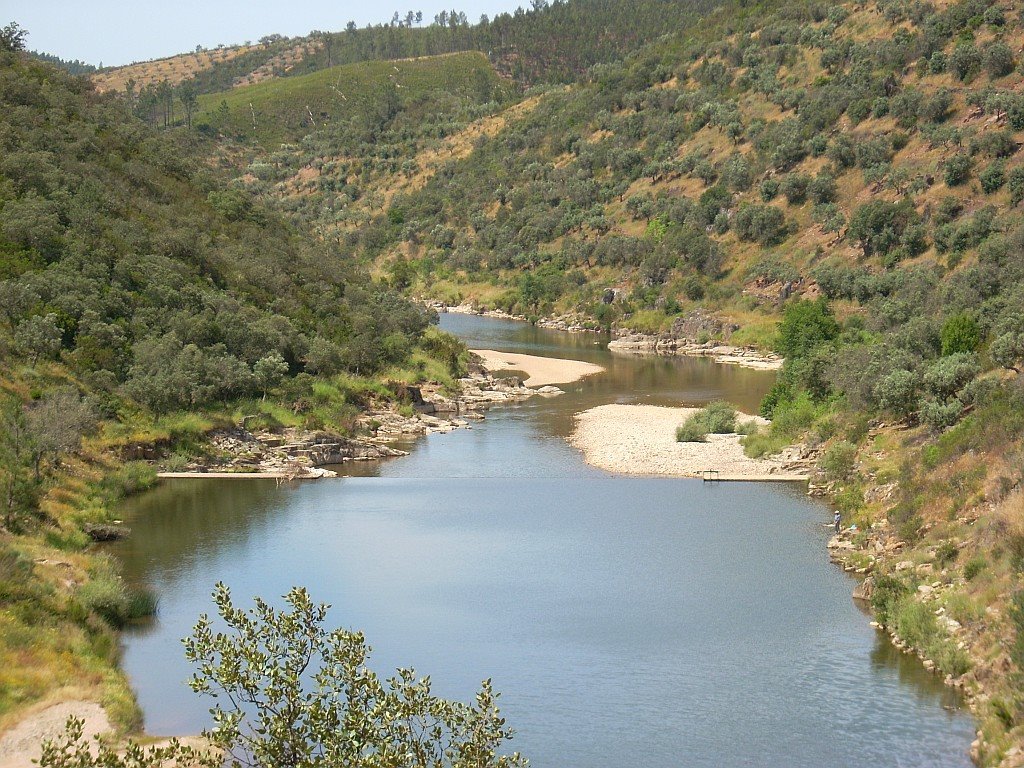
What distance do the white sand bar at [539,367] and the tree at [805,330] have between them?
15.2 metres

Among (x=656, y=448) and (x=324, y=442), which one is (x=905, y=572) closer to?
(x=656, y=448)

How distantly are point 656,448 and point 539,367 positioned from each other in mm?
33858

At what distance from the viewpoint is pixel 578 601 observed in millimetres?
38250

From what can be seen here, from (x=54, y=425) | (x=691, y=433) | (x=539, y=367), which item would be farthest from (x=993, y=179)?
(x=54, y=425)

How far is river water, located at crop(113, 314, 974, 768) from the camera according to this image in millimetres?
28406

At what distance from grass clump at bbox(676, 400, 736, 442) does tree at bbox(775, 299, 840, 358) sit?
1220 cm

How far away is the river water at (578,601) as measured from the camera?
28.4 meters

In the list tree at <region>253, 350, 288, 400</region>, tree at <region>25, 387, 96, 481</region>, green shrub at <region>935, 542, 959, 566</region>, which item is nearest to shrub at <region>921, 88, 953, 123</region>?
tree at <region>253, 350, 288, 400</region>

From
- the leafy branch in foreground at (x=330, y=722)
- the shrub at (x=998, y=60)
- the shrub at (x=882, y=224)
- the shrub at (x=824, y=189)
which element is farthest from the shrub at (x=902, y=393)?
the shrub at (x=998, y=60)

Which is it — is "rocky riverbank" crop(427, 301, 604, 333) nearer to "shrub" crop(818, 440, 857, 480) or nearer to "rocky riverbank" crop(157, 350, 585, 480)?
"rocky riverbank" crop(157, 350, 585, 480)

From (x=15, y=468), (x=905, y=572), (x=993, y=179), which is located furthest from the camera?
(x=993, y=179)

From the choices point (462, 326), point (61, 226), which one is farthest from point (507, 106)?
point (61, 226)

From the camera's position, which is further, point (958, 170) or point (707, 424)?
point (958, 170)

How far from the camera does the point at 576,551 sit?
4450 cm
